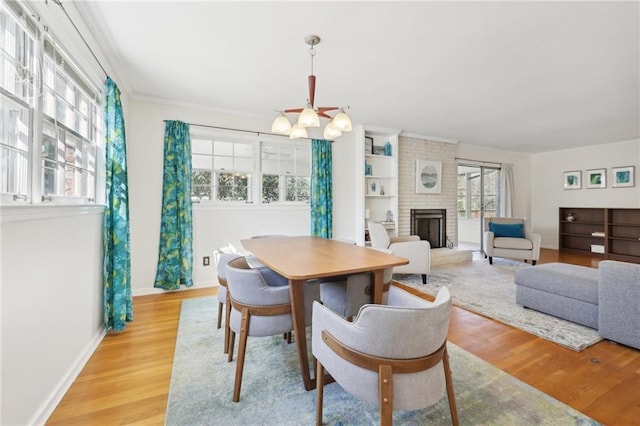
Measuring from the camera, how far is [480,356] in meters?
2.07

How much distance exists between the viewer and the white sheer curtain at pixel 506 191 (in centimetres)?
655

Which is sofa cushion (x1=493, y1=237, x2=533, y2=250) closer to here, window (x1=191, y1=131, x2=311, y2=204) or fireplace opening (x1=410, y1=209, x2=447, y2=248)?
fireplace opening (x1=410, y1=209, x2=447, y2=248)

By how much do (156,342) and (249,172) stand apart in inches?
98.6

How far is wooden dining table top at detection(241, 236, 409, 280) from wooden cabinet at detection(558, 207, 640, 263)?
6.37 metres

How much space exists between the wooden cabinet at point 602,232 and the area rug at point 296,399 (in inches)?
230

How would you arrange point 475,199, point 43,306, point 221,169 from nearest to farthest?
point 43,306 < point 221,169 < point 475,199

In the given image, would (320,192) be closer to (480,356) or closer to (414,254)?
(414,254)

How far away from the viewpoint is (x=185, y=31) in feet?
7.07

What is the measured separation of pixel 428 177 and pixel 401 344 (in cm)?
493

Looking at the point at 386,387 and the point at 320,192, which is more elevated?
the point at 320,192

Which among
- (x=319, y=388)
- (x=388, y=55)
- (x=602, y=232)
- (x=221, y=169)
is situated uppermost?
(x=388, y=55)

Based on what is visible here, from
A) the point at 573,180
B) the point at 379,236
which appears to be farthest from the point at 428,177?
the point at 573,180

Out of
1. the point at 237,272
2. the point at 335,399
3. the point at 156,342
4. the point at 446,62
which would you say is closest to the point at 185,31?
the point at 237,272

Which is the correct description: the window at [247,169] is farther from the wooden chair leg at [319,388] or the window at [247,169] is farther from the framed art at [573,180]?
the framed art at [573,180]
